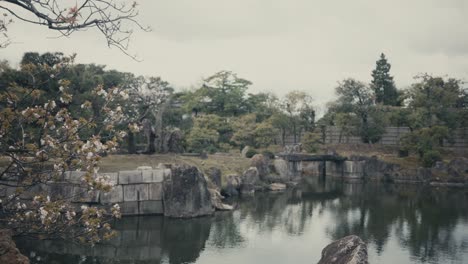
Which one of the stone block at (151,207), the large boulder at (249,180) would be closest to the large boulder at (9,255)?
the stone block at (151,207)

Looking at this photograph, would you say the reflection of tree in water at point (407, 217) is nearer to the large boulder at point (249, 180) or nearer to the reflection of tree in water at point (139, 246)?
the large boulder at point (249, 180)

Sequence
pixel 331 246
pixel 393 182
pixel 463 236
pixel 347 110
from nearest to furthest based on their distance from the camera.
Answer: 1. pixel 331 246
2. pixel 463 236
3. pixel 393 182
4. pixel 347 110

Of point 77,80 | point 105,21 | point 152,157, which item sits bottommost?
point 152,157

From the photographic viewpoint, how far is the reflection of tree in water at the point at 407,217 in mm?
24953

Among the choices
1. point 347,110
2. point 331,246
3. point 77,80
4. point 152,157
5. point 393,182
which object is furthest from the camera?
point 347,110

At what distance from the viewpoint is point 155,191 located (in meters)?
30.1

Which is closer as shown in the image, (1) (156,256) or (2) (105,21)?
(2) (105,21)

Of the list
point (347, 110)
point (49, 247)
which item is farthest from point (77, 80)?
point (347, 110)

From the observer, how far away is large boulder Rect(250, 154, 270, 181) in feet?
148

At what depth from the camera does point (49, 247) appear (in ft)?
73.0

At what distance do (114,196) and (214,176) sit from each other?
10.2 m

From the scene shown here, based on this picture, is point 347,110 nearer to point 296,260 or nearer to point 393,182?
point 393,182

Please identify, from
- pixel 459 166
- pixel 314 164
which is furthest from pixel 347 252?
pixel 314 164

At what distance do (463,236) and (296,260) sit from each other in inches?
489
